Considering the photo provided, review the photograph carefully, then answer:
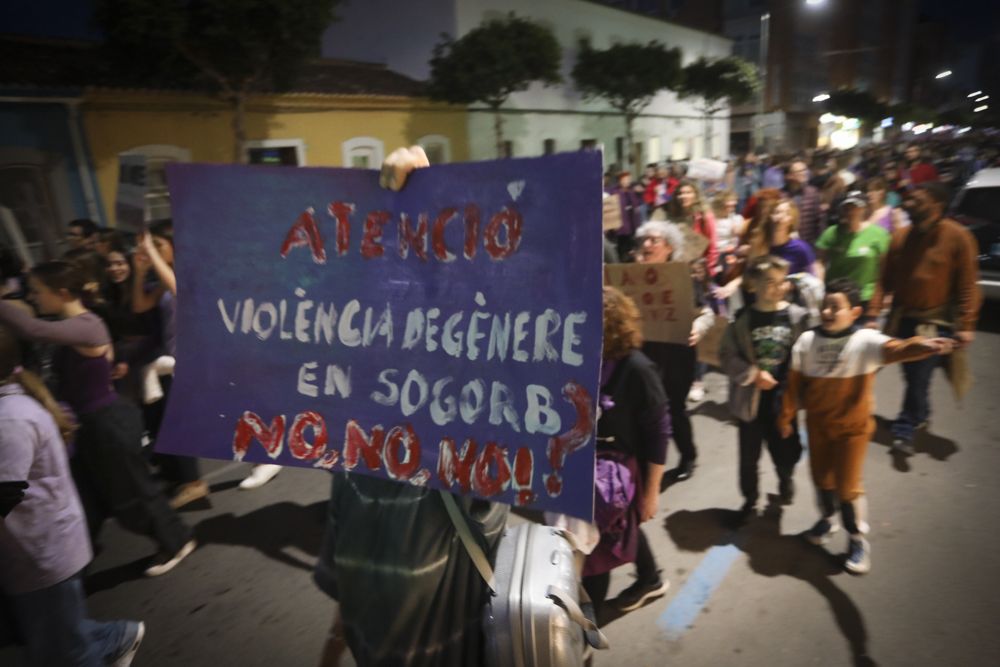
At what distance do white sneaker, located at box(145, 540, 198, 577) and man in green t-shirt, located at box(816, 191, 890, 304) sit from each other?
5332mm

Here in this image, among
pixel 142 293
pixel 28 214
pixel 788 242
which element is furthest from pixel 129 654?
pixel 28 214

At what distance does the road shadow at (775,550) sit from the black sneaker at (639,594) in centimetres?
51

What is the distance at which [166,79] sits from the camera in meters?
12.6

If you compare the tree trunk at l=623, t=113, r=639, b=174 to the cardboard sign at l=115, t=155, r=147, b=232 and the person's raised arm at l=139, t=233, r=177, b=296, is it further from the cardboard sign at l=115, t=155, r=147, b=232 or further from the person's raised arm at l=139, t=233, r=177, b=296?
the cardboard sign at l=115, t=155, r=147, b=232

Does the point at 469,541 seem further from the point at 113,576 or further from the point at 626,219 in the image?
the point at 626,219

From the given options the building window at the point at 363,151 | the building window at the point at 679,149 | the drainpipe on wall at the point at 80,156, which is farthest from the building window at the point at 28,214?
the building window at the point at 679,149

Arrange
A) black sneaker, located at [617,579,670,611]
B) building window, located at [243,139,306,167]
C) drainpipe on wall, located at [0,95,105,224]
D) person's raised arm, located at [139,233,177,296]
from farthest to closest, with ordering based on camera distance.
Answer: building window, located at [243,139,306,167], drainpipe on wall, located at [0,95,105,224], person's raised arm, located at [139,233,177,296], black sneaker, located at [617,579,670,611]

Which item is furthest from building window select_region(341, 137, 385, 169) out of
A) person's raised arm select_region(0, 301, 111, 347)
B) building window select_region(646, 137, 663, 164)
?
building window select_region(646, 137, 663, 164)

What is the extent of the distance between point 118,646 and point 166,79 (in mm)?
13117

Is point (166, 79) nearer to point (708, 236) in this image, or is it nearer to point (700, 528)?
point (708, 236)

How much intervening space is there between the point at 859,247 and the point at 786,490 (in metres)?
2.24

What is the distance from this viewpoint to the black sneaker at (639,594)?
10.2ft

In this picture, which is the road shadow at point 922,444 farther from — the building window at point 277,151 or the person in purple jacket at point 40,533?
the building window at point 277,151

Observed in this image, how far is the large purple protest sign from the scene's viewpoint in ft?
4.75
